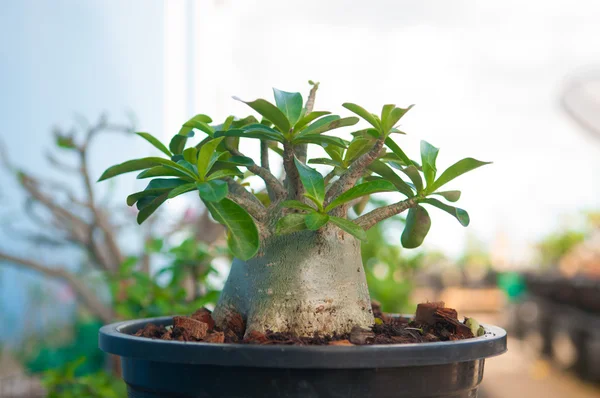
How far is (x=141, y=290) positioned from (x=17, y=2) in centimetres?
113

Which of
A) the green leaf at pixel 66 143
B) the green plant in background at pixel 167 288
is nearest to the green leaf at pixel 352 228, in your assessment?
the green plant in background at pixel 167 288

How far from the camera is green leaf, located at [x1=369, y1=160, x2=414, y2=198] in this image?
2.36ft

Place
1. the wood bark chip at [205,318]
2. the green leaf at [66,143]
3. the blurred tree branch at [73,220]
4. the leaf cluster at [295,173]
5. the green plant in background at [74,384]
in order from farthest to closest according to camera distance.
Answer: the blurred tree branch at [73,220]
the green leaf at [66,143]
the green plant in background at [74,384]
the wood bark chip at [205,318]
the leaf cluster at [295,173]

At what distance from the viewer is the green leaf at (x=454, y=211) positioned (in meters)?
0.69

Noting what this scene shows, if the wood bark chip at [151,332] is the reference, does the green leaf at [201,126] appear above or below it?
above

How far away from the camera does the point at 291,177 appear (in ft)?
2.50

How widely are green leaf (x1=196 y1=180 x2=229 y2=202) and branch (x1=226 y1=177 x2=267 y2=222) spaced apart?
0.42 feet

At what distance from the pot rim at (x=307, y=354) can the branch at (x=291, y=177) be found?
258mm

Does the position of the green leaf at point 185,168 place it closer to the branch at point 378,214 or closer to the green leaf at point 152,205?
the green leaf at point 152,205

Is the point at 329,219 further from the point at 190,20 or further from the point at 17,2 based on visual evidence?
the point at 190,20

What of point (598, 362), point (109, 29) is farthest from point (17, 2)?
point (598, 362)

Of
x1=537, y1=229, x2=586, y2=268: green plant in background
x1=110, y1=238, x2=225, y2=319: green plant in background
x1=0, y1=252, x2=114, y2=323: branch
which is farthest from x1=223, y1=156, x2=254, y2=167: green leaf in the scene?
x1=537, y1=229, x2=586, y2=268: green plant in background

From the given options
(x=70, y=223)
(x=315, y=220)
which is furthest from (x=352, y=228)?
(x=70, y=223)

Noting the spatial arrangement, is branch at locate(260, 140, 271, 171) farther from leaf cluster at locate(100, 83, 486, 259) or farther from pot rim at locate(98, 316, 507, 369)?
pot rim at locate(98, 316, 507, 369)
